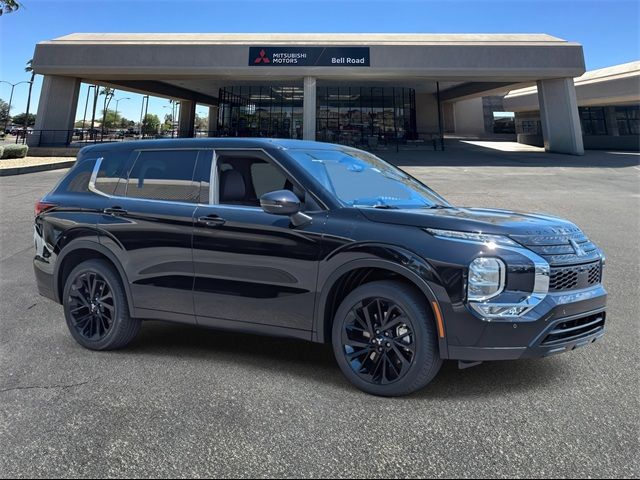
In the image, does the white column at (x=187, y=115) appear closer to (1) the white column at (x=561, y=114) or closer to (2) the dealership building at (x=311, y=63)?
(2) the dealership building at (x=311, y=63)

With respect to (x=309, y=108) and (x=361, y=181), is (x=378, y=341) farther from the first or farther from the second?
(x=309, y=108)

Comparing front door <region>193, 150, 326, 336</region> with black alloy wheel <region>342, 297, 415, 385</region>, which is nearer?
black alloy wheel <region>342, 297, 415, 385</region>

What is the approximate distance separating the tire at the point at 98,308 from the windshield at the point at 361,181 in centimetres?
197

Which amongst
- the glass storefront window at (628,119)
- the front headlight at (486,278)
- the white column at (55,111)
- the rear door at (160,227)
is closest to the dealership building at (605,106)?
the glass storefront window at (628,119)

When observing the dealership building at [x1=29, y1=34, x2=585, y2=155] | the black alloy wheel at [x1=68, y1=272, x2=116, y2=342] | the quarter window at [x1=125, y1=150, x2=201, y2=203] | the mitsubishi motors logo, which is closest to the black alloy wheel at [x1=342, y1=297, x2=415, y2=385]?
the quarter window at [x1=125, y1=150, x2=201, y2=203]

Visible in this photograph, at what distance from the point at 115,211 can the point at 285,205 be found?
1.80 m

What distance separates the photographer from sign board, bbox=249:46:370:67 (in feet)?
96.2

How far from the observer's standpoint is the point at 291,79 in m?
31.4

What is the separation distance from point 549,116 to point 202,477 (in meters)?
34.0

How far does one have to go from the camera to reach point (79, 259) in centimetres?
454

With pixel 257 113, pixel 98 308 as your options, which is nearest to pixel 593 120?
pixel 257 113

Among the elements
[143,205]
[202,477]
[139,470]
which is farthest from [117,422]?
[143,205]

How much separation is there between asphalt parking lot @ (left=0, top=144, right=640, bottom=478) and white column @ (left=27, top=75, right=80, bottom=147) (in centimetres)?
3119

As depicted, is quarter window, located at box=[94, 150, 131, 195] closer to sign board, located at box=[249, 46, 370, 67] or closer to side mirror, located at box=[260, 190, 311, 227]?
side mirror, located at box=[260, 190, 311, 227]
